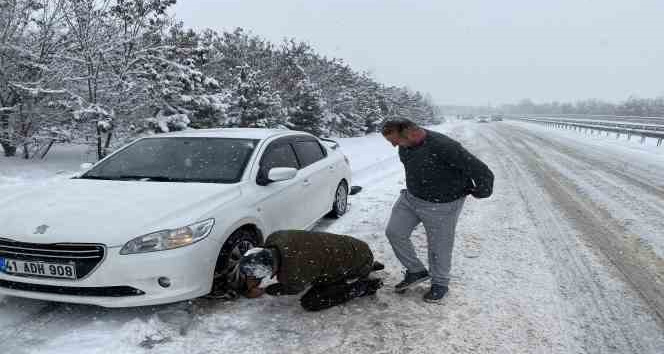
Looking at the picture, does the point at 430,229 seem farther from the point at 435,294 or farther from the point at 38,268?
the point at 38,268

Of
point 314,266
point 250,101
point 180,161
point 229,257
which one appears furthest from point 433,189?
point 250,101

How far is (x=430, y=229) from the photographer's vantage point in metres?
3.65

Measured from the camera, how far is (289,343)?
3031 millimetres

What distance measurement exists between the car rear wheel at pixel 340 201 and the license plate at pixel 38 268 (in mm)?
3675

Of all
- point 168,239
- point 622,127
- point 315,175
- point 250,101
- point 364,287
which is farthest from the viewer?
point 622,127

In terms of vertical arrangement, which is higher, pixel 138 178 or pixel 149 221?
pixel 138 178

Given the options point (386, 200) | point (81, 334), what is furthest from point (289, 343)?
point (386, 200)

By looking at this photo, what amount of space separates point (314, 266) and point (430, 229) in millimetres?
1088

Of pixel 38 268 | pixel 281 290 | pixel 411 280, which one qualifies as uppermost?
pixel 38 268

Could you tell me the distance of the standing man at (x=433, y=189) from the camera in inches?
134

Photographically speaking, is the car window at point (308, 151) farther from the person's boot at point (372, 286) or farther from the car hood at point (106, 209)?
the person's boot at point (372, 286)

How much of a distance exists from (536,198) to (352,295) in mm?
5786

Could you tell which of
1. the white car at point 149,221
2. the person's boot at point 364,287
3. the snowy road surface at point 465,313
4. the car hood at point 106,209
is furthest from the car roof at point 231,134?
the person's boot at point 364,287

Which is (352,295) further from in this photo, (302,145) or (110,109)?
(110,109)
